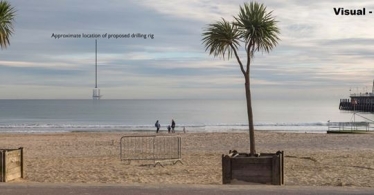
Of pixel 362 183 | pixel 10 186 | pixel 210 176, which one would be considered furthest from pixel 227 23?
pixel 10 186

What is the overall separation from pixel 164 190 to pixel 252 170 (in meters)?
2.81

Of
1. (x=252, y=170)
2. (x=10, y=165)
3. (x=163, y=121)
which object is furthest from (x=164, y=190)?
(x=163, y=121)

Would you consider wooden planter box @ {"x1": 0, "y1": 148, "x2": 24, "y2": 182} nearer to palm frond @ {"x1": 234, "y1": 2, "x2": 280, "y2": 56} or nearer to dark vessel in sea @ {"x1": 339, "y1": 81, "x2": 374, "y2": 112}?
palm frond @ {"x1": 234, "y1": 2, "x2": 280, "y2": 56}

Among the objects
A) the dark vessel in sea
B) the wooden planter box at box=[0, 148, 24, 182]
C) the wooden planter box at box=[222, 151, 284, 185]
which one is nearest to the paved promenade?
the wooden planter box at box=[222, 151, 284, 185]

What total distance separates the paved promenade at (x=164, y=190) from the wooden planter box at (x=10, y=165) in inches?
130

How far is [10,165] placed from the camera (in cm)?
1279

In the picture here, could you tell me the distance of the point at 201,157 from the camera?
820 inches

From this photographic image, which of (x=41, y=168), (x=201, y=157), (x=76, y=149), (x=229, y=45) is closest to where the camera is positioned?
(x=229, y=45)

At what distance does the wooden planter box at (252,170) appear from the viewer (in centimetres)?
1080

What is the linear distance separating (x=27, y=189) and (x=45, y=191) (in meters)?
0.44

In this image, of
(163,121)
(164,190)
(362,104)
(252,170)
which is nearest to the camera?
(164,190)

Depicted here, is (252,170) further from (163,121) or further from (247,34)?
(163,121)

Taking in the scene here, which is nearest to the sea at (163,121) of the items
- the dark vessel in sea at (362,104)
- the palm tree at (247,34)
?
the dark vessel in sea at (362,104)

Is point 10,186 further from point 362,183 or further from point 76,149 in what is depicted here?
point 76,149
